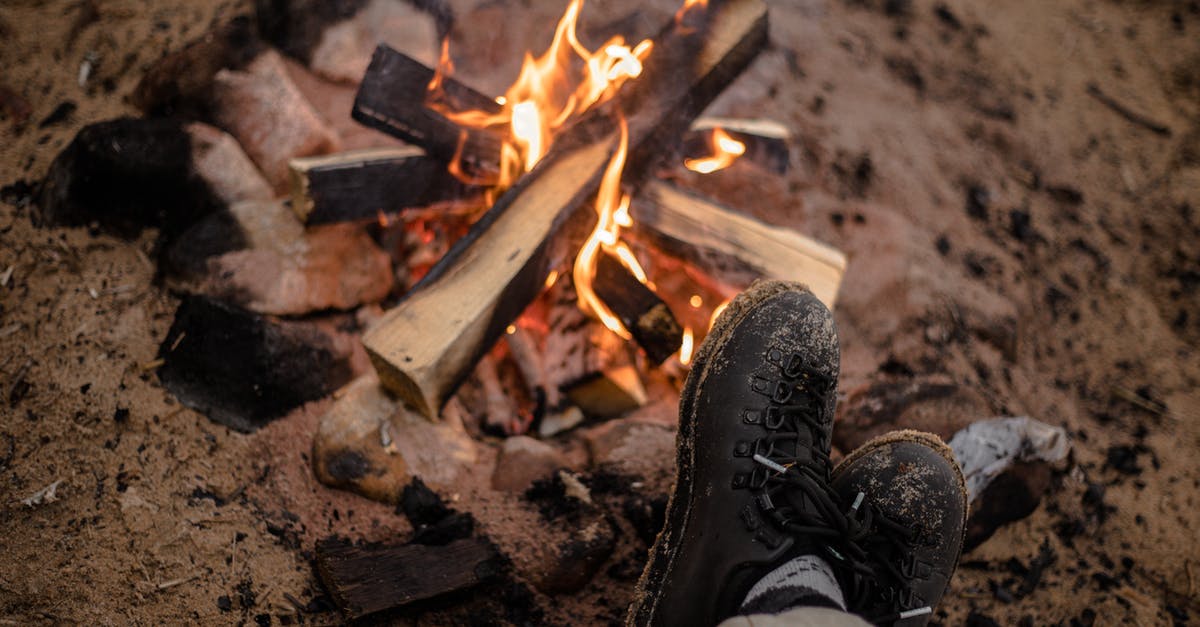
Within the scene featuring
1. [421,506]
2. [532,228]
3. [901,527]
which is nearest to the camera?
[901,527]

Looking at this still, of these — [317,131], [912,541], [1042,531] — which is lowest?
[1042,531]

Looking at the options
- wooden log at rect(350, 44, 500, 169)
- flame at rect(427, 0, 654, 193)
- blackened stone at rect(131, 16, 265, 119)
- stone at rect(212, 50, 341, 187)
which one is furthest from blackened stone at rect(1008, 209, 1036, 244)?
blackened stone at rect(131, 16, 265, 119)

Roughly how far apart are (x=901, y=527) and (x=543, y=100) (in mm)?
1829

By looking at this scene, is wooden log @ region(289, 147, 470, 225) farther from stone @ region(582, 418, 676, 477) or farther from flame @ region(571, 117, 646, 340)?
stone @ region(582, 418, 676, 477)

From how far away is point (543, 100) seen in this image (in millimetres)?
2752

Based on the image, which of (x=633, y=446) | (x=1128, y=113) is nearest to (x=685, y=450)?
Result: (x=633, y=446)

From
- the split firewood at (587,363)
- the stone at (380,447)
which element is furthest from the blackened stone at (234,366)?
the split firewood at (587,363)

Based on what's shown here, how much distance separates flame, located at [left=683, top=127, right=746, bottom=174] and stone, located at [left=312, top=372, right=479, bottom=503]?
4.48 feet

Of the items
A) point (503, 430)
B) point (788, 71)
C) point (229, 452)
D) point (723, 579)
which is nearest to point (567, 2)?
point (788, 71)

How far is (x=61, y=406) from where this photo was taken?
6.93ft

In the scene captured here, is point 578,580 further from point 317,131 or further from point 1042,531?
point 317,131

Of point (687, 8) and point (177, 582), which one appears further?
point (687, 8)

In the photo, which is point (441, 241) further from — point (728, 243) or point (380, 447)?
point (728, 243)

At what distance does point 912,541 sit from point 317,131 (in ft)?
7.92
